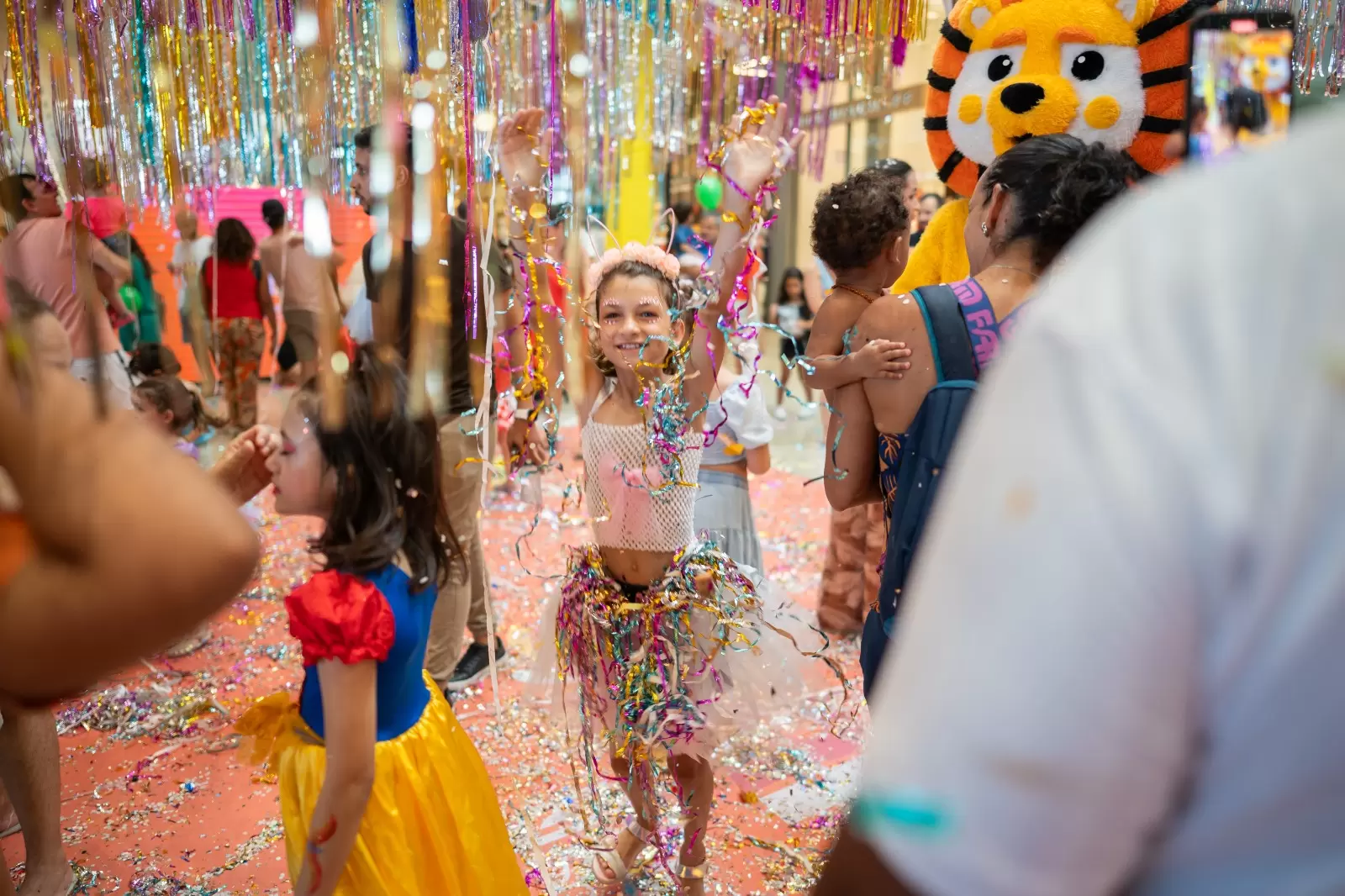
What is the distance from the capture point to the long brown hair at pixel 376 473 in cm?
120

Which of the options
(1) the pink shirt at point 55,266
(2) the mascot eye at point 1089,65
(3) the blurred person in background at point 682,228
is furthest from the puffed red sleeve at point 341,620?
(3) the blurred person in background at point 682,228

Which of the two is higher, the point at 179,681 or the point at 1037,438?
the point at 1037,438

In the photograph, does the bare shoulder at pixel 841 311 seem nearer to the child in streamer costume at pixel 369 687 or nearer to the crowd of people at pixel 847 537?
the crowd of people at pixel 847 537

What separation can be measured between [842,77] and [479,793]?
2687 mm

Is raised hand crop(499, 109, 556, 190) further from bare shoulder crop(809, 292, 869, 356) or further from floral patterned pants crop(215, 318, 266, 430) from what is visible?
floral patterned pants crop(215, 318, 266, 430)

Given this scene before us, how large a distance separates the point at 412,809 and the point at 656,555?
25.4 inches

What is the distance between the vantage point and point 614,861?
1810 millimetres

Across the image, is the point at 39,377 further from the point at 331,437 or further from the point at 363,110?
the point at 363,110

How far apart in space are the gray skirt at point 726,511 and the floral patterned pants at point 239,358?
3.86m

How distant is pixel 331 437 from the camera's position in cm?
119

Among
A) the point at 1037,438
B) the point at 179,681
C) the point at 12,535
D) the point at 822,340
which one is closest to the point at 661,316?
the point at 822,340

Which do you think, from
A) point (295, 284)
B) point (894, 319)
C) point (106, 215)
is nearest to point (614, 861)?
point (894, 319)

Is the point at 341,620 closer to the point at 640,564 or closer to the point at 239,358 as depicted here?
the point at 640,564

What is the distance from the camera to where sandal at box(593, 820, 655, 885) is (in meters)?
1.80
